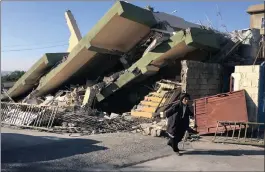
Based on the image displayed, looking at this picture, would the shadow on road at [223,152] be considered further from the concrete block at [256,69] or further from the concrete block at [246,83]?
the concrete block at [256,69]

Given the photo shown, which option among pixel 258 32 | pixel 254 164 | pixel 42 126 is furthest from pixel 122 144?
pixel 258 32

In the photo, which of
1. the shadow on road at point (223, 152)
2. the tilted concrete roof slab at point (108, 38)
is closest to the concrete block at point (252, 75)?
the shadow on road at point (223, 152)

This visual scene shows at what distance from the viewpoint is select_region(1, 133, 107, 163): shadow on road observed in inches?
299

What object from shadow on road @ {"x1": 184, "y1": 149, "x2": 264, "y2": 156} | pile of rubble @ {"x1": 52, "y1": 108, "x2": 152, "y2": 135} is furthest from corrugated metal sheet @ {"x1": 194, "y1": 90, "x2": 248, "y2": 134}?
pile of rubble @ {"x1": 52, "y1": 108, "x2": 152, "y2": 135}

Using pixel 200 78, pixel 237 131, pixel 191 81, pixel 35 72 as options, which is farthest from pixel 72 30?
pixel 237 131

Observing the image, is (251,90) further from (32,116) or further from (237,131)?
(32,116)

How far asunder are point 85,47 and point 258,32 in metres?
7.04

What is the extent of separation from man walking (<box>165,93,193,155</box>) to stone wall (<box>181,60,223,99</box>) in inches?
201

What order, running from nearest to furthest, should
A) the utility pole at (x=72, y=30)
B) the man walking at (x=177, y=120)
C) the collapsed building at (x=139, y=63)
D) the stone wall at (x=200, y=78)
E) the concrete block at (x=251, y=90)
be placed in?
the man walking at (x=177, y=120), the concrete block at (x=251, y=90), the stone wall at (x=200, y=78), the collapsed building at (x=139, y=63), the utility pole at (x=72, y=30)

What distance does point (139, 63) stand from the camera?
14.8m

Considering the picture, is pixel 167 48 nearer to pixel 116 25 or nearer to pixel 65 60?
pixel 116 25

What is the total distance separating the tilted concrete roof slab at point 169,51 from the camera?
1333 centimetres

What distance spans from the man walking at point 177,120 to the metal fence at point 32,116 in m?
5.55

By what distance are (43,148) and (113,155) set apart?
73.0 inches
